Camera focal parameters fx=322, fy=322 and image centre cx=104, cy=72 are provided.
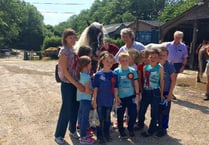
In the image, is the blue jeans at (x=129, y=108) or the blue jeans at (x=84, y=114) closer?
the blue jeans at (x=84, y=114)

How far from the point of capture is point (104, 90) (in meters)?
4.84

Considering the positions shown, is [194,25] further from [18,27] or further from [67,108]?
[18,27]

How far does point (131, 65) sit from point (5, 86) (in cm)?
632

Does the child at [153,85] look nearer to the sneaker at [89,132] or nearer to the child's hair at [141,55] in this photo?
the child's hair at [141,55]

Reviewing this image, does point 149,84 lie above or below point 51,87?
above

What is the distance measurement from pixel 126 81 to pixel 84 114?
830 mm

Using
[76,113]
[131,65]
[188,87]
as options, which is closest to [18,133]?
[76,113]

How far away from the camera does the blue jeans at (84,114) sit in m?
4.86

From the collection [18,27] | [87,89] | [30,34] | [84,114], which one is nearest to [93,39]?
[87,89]

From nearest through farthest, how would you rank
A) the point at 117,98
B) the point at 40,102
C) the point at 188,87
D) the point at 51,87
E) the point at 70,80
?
the point at 70,80, the point at 117,98, the point at 40,102, the point at 51,87, the point at 188,87

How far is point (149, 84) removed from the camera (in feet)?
17.2

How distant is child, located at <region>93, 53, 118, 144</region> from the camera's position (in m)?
4.81

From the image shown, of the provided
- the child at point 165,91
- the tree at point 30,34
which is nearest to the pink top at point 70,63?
the child at point 165,91

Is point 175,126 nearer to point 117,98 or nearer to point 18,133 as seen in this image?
point 117,98
